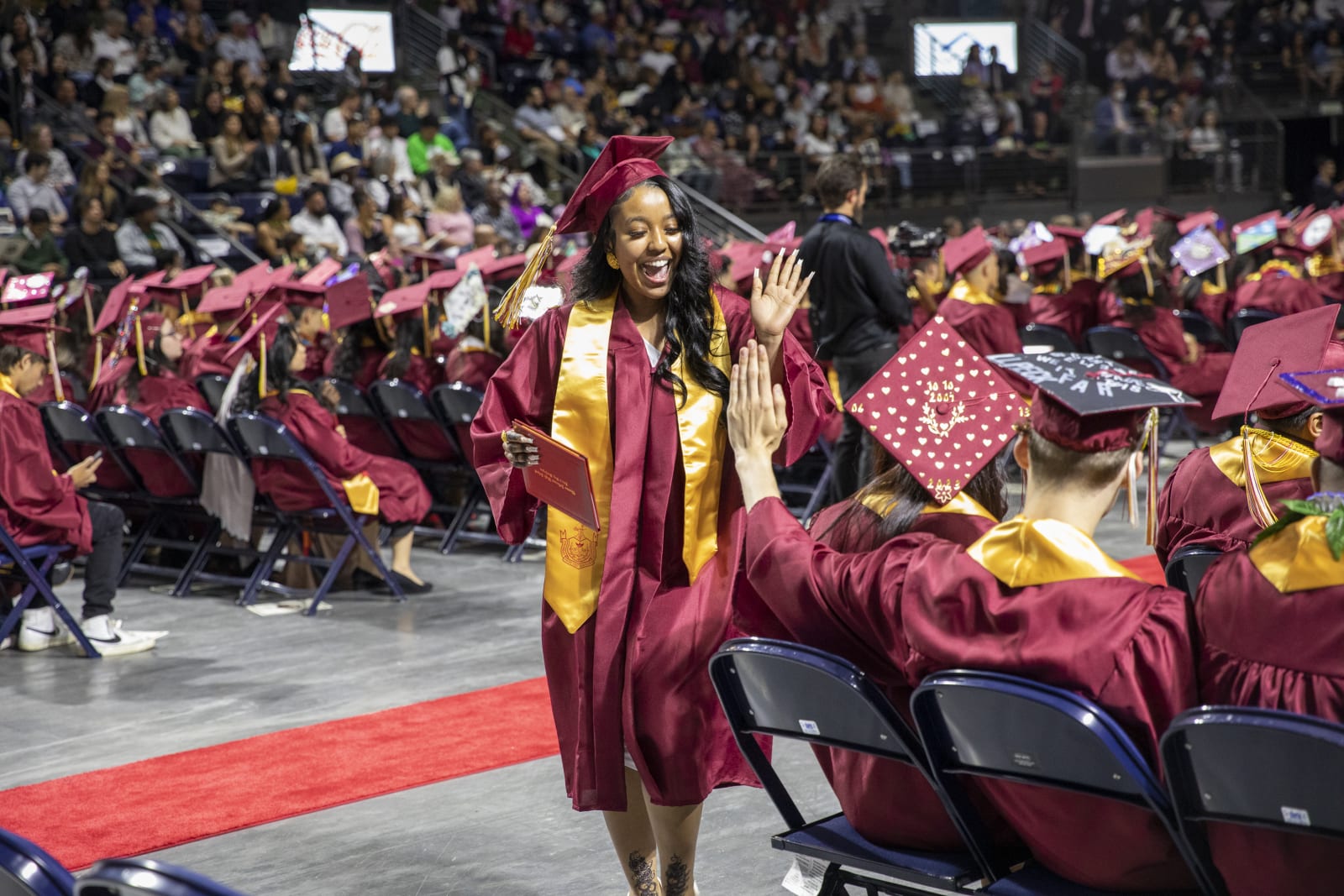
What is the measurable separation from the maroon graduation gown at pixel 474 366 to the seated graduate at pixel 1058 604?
5.36 metres

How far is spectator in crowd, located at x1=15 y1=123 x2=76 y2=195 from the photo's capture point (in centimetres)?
1184

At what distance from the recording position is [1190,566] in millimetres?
3182

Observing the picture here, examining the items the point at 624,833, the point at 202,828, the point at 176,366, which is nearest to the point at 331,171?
the point at 176,366

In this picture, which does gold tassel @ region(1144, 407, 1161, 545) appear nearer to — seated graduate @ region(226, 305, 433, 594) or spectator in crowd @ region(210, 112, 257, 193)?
seated graduate @ region(226, 305, 433, 594)

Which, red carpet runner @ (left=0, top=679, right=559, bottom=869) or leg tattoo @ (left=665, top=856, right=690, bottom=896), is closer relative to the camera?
leg tattoo @ (left=665, top=856, right=690, bottom=896)

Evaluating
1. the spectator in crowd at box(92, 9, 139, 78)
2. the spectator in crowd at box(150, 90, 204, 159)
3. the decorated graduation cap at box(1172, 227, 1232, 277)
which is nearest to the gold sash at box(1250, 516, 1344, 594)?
the decorated graduation cap at box(1172, 227, 1232, 277)

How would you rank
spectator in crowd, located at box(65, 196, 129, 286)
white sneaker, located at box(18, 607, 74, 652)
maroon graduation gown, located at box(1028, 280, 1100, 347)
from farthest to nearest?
spectator in crowd, located at box(65, 196, 129, 286) < maroon graduation gown, located at box(1028, 280, 1100, 347) < white sneaker, located at box(18, 607, 74, 652)

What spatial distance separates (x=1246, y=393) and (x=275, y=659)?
12.7 ft

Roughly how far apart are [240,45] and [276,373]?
9150mm

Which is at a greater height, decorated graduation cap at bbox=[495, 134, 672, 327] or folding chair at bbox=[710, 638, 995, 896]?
decorated graduation cap at bbox=[495, 134, 672, 327]

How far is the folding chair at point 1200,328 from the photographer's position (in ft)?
29.9

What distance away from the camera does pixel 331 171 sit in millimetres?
13625

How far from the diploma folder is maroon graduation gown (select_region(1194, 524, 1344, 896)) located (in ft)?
3.97

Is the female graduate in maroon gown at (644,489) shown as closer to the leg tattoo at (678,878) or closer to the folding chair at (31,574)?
the leg tattoo at (678,878)
